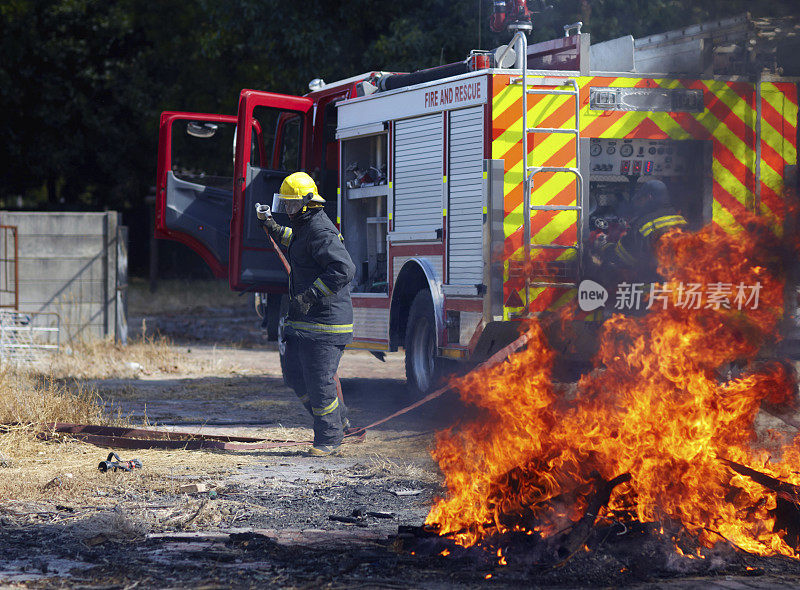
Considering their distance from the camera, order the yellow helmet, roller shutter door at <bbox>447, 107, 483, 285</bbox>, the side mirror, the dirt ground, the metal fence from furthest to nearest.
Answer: the metal fence
the side mirror
roller shutter door at <bbox>447, 107, 483, 285</bbox>
the yellow helmet
the dirt ground

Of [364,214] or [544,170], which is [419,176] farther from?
[544,170]

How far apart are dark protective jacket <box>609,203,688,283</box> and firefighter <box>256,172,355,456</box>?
1.93 meters

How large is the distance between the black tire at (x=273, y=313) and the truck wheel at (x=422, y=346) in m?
2.40

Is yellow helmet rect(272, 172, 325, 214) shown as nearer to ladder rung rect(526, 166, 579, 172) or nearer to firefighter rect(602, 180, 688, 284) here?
ladder rung rect(526, 166, 579, 172)

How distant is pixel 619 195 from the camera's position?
9.20 meters

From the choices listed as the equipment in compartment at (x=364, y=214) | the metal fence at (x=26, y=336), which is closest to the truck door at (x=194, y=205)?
the equipment in compartment at (x=364, y=214)

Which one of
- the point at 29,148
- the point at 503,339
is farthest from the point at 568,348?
the point at 29,148

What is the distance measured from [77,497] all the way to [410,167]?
471cm

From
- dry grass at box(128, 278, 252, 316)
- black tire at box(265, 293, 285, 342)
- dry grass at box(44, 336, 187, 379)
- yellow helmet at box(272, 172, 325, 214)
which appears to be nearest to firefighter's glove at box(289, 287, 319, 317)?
yellow helmet at box(272, 172, 325, 214)

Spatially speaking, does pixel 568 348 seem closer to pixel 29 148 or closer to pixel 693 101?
pixel 693 101

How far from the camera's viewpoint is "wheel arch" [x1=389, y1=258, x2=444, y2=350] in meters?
9.62

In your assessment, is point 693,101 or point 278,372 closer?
point 693,101

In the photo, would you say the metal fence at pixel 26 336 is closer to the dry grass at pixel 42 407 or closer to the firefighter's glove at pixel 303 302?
the dry grass at pixel 42 407

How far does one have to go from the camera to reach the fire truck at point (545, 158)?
8766 millimetres
